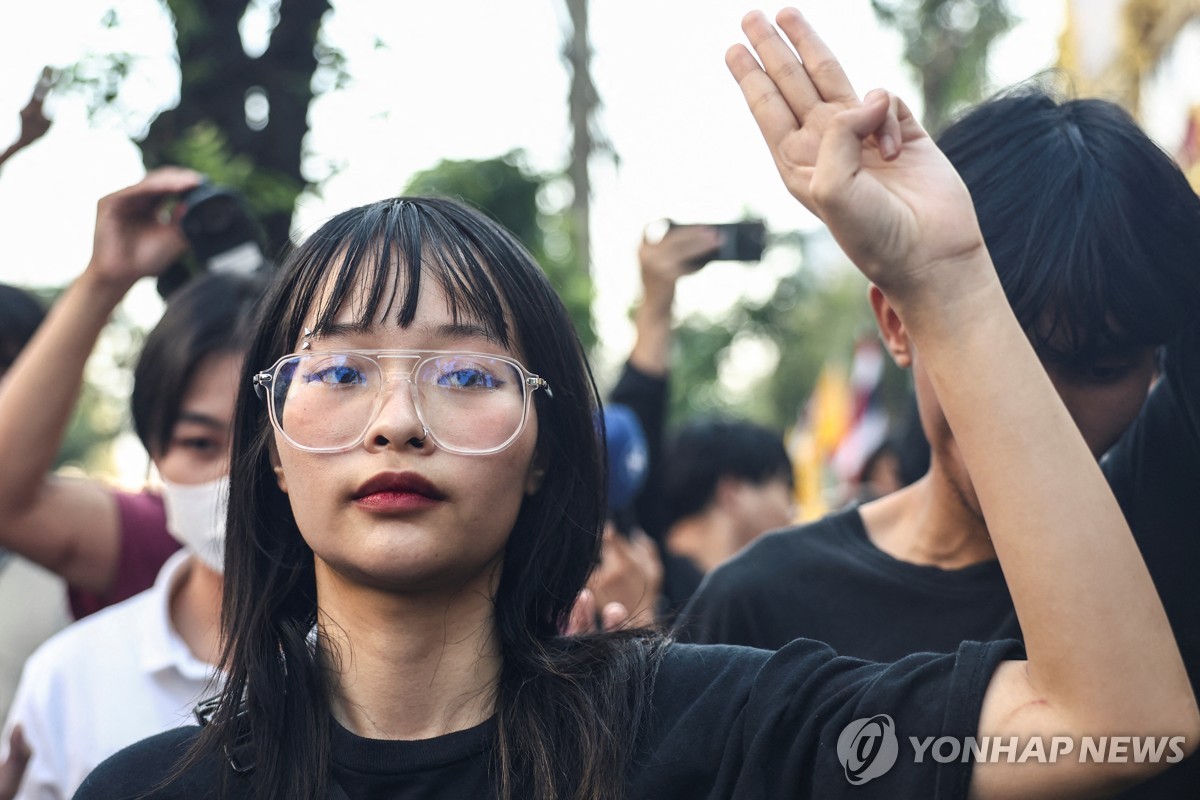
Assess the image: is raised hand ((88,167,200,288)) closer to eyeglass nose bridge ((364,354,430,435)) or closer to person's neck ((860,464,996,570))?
eyeglass nose bridge ((364,354,430,435))

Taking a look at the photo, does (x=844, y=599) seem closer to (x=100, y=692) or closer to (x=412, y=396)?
(x=412, y=396)

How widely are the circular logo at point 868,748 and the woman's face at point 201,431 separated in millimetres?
1944

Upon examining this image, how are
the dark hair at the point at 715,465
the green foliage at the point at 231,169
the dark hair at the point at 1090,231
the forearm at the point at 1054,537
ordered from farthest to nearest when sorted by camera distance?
the dark hair at the point at 715,465 → the green foliage at the point at 231,169 → the dark hair at the point at 1090,231 → the forearm at the point at 1054,537

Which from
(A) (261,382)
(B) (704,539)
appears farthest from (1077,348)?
(B) (704,539)

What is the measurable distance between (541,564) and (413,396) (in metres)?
0.41

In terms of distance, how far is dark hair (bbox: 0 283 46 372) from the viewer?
3871 mm

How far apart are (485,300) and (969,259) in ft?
2.53

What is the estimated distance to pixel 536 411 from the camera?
218 centimetres

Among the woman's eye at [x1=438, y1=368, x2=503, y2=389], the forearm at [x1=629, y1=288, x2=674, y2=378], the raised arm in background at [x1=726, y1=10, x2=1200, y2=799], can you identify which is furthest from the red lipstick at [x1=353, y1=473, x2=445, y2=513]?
the forearm at [x1=629, y1=288, x2=674, y2=378]

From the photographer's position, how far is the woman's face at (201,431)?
10.7ft

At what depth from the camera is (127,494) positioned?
3527 millimetres

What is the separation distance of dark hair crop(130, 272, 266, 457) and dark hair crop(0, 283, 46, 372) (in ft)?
2.37

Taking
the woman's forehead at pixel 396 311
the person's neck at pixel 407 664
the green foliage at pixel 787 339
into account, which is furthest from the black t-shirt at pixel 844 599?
the green foliage at pixel 787 339
